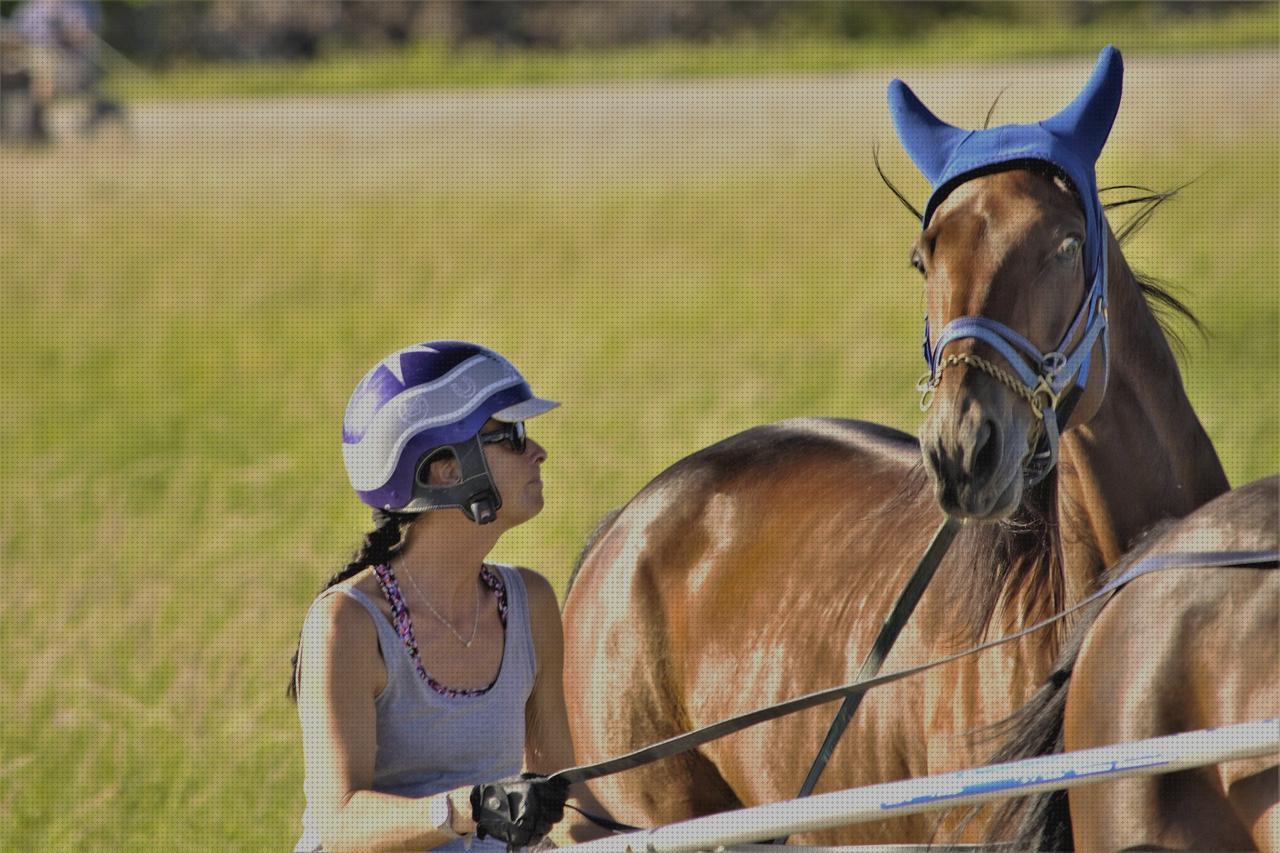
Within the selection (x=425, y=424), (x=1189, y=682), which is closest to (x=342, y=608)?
(x=425, y=424)

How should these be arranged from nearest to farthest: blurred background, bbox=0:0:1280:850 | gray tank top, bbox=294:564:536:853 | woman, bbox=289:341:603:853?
woman, bbox=289:341:603:853 → gray tank top, bbox=294:564:536:853 → blurred background, bbox=0:0:1280:850

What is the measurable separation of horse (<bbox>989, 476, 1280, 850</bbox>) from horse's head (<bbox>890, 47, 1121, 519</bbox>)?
470 mm

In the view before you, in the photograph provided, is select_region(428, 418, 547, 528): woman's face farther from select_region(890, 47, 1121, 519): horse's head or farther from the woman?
select_region(890, 47, 1121, 519): horse's head

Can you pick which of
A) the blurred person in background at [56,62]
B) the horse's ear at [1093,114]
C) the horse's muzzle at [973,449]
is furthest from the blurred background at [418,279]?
the horse's muzzle at [973,449]

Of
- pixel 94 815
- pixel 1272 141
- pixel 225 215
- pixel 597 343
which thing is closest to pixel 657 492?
pixel 94 815

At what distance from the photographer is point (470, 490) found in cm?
304

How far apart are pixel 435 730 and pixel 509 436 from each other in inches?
19.9

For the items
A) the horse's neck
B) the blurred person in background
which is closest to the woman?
the horse's neck

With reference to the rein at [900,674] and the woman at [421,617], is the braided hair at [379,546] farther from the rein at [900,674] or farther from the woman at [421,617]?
the rein at [900,674]

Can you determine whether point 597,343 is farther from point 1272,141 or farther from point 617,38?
point 617,38

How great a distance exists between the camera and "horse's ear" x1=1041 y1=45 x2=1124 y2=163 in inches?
128

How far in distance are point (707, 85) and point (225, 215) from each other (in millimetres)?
6171

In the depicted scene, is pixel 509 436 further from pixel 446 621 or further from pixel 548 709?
pixel 548 709

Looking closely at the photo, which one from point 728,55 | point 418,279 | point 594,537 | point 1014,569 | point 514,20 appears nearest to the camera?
point 1014,569
